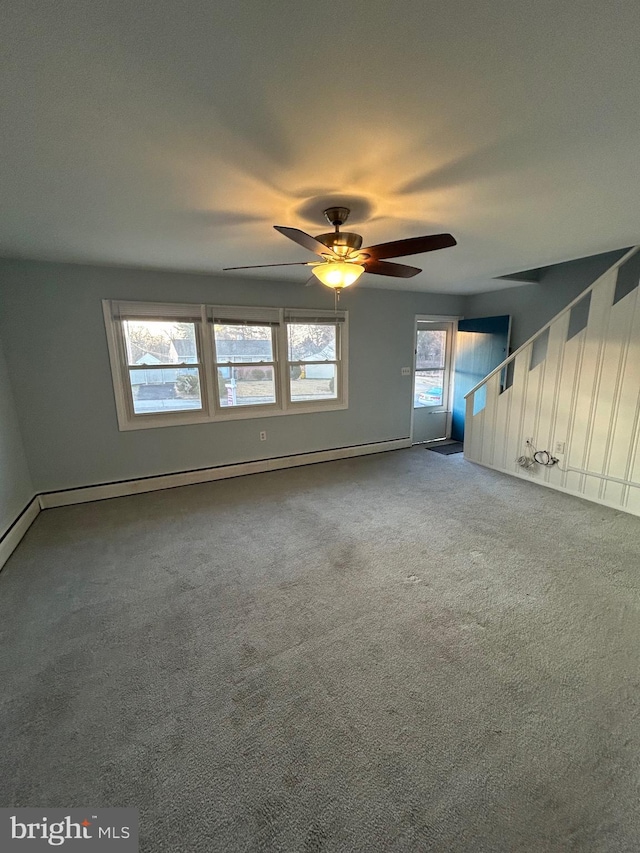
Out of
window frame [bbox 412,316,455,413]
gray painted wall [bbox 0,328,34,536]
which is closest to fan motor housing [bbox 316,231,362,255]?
gray painted wall [bbox 0,328,34,536]

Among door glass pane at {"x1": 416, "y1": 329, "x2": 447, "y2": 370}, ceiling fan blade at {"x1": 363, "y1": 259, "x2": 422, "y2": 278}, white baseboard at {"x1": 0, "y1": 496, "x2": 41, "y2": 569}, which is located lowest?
white baseboard at {"x1": 0, "y1": 496, "x2": 41, "y2": 569}

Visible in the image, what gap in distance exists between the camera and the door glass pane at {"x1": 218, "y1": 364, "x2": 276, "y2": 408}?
417cm

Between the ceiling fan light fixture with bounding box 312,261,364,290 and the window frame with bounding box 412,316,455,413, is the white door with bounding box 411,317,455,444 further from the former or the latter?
the ceiling fan light fixture with bounding box 312,261,364,290

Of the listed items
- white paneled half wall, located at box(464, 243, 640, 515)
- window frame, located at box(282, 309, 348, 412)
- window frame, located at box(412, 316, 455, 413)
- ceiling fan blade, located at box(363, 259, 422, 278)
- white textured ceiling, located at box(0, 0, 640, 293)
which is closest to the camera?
white textured ceiling, located at box(0, 0, 640, 293)

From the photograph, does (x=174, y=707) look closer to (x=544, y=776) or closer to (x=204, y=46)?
(x=544, y=776)

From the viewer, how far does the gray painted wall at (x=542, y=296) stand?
13.1 ft

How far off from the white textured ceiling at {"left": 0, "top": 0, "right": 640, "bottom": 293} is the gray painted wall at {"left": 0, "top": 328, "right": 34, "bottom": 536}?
150cm

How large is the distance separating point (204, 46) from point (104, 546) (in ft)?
10.3

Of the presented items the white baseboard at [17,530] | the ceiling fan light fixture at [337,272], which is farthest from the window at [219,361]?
the ceiling fan light fixture at [337,272]

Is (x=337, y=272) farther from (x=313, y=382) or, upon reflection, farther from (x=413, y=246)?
(x=313, y=382)

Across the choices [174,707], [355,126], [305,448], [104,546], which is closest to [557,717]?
[174,707]

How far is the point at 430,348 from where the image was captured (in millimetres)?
5594

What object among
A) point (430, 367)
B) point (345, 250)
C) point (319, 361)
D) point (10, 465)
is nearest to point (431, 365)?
point (430, 367)

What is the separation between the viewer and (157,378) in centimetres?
385
